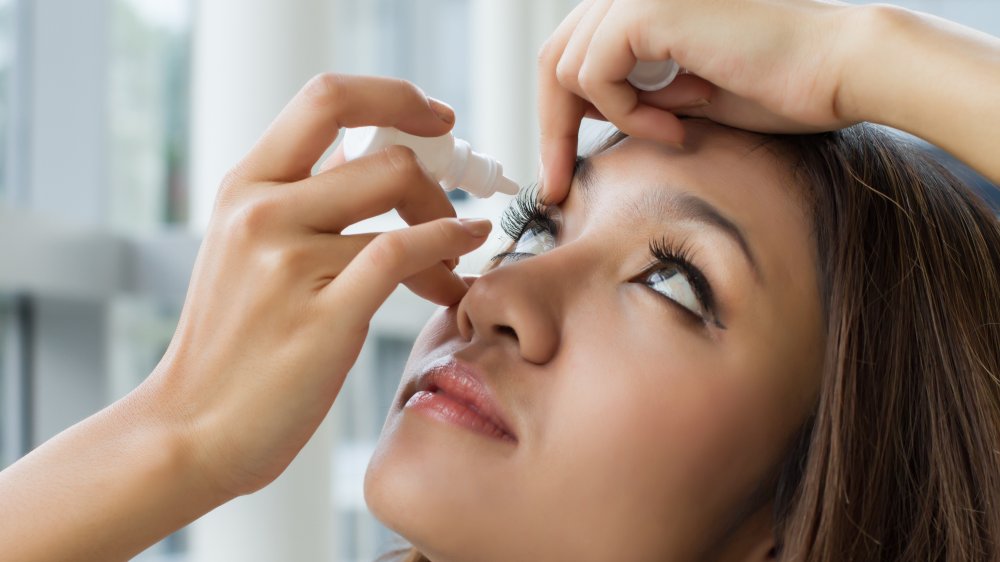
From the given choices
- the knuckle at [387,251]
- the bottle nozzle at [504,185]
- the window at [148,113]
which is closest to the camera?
the knuckle at [387,251]

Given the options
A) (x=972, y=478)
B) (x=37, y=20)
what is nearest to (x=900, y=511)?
(x=972, y=478)

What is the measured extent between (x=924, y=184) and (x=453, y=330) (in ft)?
1.75

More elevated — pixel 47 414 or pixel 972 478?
pixel 972 478

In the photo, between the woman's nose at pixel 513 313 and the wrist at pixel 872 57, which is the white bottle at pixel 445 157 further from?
the wrist at pixel 872 57

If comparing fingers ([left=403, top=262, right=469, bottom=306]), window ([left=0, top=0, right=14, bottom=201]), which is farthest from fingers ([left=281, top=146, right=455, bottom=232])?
window ([left=0, top=0, right=14, bottom=201])

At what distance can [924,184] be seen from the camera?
3.69 ft

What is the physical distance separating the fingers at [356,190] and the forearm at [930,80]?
390 mm

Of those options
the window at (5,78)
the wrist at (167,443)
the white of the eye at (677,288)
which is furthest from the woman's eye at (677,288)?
the window at (5,78)

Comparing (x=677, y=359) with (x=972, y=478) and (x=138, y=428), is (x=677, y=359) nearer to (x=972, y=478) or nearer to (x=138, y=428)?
(x=972, y=478)

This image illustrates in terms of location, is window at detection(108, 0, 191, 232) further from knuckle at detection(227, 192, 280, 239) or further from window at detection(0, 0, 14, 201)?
knuckle at detection(227, 192, 280, 239)

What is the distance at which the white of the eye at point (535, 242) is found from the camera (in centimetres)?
113

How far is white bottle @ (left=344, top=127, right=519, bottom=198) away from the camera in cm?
91

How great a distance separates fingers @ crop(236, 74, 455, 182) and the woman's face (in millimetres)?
191

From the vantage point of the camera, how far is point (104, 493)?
88 cm
